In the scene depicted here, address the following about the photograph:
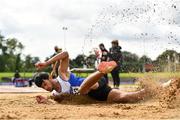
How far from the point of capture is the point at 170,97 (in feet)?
31.6

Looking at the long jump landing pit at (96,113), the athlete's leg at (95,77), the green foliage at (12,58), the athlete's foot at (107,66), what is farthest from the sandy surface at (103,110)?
the green foliage at (12,58)

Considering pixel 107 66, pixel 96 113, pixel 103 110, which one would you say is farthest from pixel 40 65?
pixel 96 113

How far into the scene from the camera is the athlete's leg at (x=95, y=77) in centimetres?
904

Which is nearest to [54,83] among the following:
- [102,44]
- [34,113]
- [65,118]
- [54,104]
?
[54,104]

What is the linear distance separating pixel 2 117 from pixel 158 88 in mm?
3883

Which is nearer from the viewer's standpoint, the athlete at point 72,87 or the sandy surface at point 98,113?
the sandy surface at point 98,113

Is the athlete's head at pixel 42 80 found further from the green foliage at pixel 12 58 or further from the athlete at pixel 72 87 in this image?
the green foliage at pixel 12 58

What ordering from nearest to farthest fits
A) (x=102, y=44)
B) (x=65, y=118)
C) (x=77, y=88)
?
(x=65, y=118)
(x=77, y=88)
(x=102, y=44)

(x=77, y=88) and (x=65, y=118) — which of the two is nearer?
(x=65, y=118)

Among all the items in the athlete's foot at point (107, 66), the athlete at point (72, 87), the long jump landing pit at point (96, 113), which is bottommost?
the long jump landing pit at point (96, 113)

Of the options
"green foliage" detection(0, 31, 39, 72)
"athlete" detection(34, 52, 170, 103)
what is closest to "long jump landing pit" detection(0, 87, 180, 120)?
"athlete" detection(34, 52, 170, 103)

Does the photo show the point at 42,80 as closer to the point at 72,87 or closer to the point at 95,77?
the point at 72,87

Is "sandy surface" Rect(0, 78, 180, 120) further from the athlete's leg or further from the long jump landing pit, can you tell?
the athlete's leg

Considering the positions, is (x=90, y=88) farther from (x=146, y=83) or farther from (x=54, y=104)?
(x=146, y=83)
